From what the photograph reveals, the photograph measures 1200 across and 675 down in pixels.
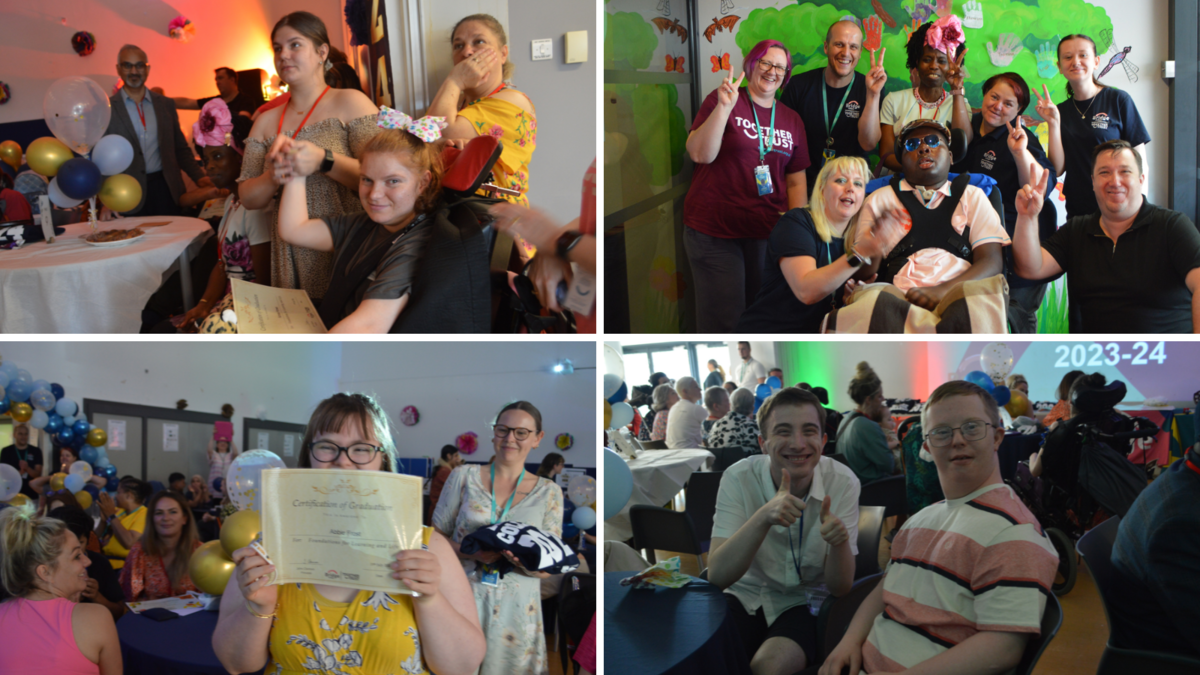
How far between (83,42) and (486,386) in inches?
69.2

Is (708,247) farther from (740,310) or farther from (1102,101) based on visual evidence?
(1102,101)

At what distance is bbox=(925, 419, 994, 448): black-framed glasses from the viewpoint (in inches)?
49.6

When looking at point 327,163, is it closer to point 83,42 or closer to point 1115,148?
point 83,42

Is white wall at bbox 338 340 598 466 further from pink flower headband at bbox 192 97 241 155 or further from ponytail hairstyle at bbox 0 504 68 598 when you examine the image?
pink flower headband at bbox 192 97 241 155

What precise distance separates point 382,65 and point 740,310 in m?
1.09

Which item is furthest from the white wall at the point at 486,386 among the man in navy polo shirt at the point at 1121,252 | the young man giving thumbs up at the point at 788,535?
the man in navy polo shirt at the point at 1121,252

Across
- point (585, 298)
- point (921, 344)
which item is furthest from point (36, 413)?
point (921, 344)

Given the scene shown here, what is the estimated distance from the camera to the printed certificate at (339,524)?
45.1 inches

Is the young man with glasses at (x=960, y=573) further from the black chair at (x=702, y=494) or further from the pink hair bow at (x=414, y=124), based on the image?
the pink hair bow at (x=414, y=124)

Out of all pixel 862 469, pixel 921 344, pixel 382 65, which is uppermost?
pixel 382 65

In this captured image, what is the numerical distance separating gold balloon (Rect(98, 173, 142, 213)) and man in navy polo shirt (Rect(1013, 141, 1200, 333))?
2.50 meters

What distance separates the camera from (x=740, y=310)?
5.56 feet

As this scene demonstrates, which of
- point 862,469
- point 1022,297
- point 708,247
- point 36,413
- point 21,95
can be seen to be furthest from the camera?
point 21,95

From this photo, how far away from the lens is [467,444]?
1.33 m
